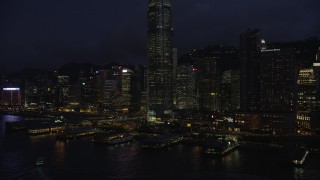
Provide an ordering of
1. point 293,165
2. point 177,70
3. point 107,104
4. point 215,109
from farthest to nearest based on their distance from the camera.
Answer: point 107,104 < point 177,70 < point 215,109 < point 293,165

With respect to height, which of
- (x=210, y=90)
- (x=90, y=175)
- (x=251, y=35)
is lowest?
(x=90, y=175)

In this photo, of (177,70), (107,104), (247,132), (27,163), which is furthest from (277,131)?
(107,104)

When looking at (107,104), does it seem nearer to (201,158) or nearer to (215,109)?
(215,109)

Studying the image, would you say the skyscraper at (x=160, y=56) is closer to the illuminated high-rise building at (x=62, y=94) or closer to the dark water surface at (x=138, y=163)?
the dark water surface at (x=138, y=163)

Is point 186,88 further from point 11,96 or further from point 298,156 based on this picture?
point 298,156

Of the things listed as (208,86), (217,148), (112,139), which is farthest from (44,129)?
(208,86)
